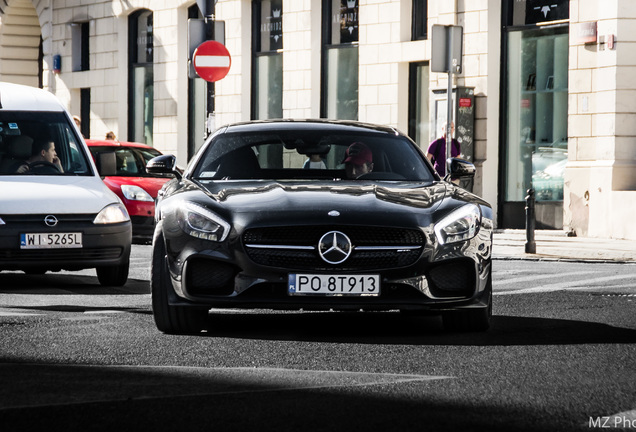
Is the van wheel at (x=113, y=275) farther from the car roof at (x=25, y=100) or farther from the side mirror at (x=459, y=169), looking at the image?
the side mirror at (x=459, y=169)

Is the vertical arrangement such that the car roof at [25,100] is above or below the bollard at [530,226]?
above

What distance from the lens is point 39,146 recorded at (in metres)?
13.2

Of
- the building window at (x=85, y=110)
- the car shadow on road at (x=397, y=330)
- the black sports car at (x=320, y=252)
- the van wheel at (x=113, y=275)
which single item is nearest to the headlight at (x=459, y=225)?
the black sports car at (x=320, y=252)

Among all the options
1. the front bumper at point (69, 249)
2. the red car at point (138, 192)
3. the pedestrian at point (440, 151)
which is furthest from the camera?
the pedestrian at point (440, 151)

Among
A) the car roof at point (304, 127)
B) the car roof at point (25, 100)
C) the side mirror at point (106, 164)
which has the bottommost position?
the side mirror at point (106, 164)

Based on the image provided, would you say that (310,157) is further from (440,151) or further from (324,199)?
(440,151)

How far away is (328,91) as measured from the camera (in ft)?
92.4

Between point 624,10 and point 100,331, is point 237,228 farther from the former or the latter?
point 624,10

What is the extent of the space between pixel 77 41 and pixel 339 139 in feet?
86.3

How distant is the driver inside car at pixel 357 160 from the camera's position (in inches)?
391

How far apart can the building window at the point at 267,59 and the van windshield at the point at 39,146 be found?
15.7 metres

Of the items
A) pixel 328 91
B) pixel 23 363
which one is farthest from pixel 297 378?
pixel 328 91

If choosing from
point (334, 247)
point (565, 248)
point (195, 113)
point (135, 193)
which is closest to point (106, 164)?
point (334, 247)

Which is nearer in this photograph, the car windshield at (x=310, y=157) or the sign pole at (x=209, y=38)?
the car windshield at (x=310, y=157)
